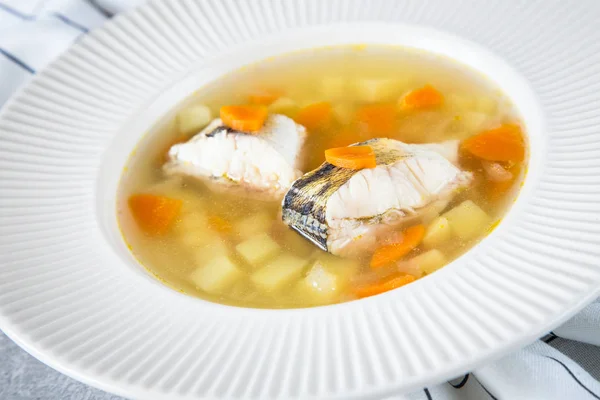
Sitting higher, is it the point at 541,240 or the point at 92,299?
the point at 541,240

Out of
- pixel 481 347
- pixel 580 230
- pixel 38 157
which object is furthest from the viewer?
pixel 38 157

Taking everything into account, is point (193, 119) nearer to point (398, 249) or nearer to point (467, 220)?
point (398, 249)

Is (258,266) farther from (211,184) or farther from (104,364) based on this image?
(104,364)

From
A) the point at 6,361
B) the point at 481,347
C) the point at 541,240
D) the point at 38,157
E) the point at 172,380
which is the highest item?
the point at 38,157

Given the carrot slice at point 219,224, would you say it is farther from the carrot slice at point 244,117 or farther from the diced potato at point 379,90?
the diced potato at point 379,90

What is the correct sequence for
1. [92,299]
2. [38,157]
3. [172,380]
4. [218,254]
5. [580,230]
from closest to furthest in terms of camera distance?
[172,380] < [580,230] < [92,299] < [218,254] < [38,157]

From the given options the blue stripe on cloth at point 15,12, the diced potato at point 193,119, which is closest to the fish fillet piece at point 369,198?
the diced potato at point 193,119

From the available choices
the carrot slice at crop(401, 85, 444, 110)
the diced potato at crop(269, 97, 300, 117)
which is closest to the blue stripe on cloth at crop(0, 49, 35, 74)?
the diced potato at crop(269, 97, 300, 117)

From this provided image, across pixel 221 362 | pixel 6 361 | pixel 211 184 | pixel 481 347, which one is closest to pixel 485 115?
pixel 211 184
